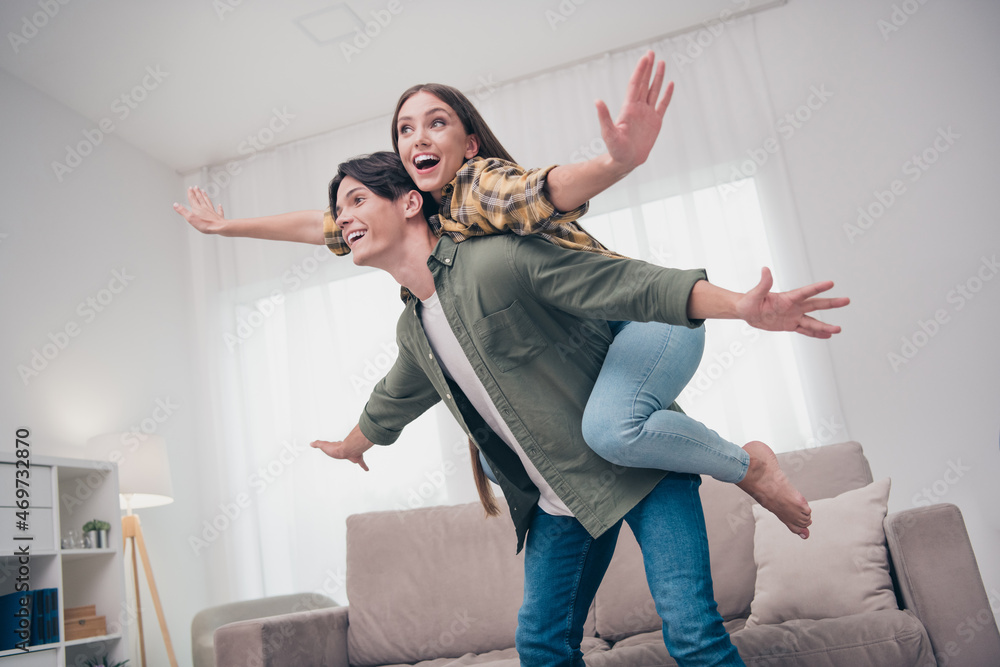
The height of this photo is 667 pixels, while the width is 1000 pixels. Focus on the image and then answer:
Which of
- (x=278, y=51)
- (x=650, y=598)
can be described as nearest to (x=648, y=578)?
(x=650, y=598)

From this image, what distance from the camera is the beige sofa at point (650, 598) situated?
1849mm

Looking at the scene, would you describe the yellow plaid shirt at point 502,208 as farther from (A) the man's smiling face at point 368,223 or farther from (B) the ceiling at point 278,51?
(B) the ceiling at point 278,51

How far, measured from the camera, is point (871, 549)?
204 centimetres

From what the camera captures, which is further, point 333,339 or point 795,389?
point 333,339

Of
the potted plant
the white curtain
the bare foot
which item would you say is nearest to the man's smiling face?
the bare foot

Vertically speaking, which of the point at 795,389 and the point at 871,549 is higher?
the point at 795,389

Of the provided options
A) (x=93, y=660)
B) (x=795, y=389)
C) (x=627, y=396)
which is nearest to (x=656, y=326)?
(x=627, y=396)

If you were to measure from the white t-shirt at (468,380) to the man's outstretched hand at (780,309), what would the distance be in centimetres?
49

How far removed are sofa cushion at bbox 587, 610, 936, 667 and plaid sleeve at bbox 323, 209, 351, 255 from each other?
1281mm

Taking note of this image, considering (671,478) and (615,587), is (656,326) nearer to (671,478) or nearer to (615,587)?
(671,478)

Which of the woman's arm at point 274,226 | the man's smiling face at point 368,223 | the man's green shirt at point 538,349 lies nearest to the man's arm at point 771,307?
the man's green shirt at point 538,349

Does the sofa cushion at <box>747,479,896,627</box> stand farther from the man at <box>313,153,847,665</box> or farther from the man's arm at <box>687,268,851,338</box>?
the man's arm at <box>687,268,851,338</box>

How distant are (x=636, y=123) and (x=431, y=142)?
50 centimetres

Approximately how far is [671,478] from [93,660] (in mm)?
2793
